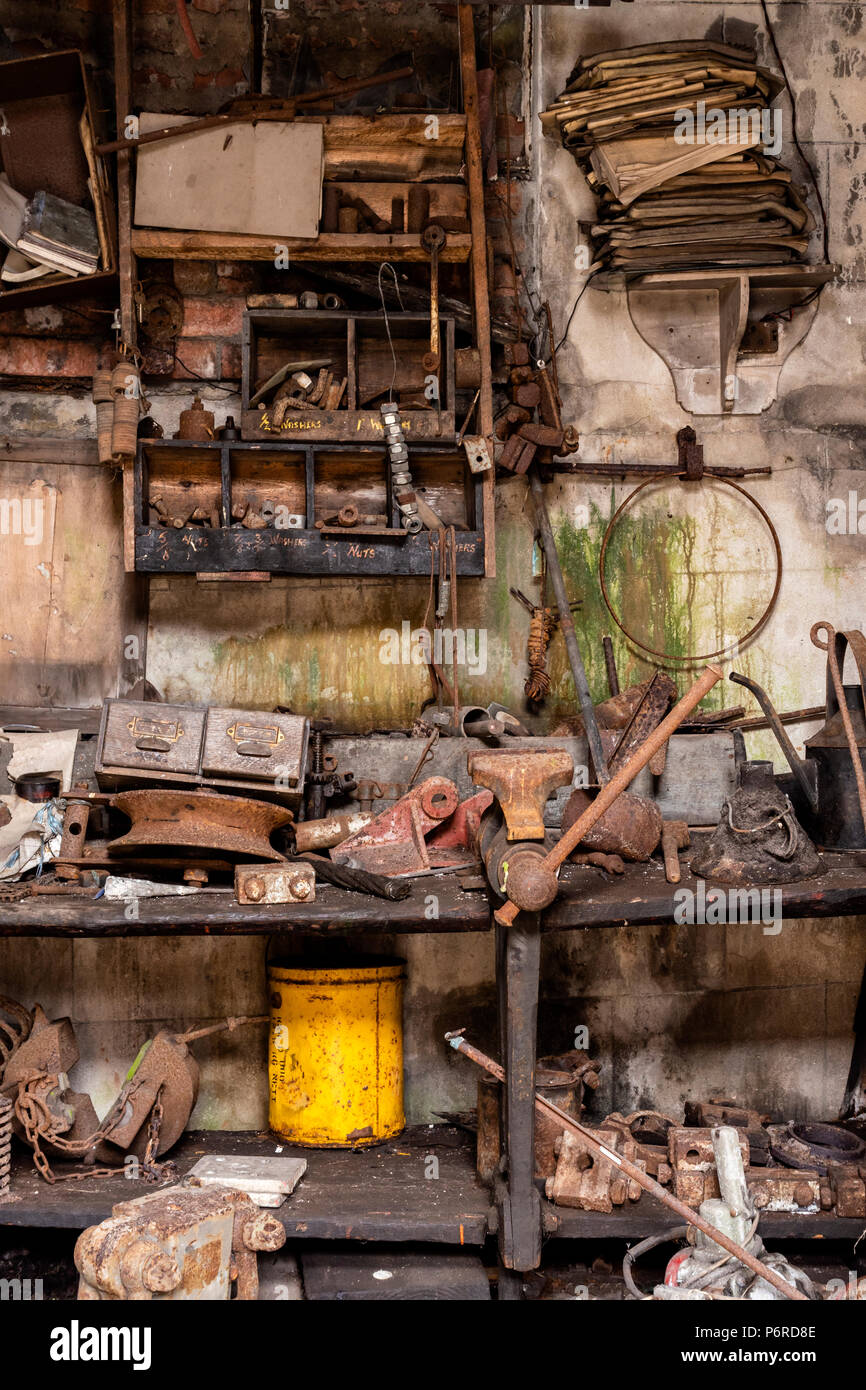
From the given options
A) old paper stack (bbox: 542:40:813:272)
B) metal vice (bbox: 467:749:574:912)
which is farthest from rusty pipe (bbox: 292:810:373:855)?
old paper stack (bbox: 542:40:813:272)

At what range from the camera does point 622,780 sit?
3223 millimetres

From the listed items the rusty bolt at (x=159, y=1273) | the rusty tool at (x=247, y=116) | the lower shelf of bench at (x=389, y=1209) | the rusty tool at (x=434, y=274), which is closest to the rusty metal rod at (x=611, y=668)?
the rusty tool at (x=434, y=274)

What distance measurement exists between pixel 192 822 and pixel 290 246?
2.28 m

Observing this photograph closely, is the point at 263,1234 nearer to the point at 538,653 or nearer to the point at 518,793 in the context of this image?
the point at 518,793

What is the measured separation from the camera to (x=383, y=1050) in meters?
4.41

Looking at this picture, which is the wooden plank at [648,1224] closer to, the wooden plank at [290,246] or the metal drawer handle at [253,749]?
the metal drawer handle at [253,749]

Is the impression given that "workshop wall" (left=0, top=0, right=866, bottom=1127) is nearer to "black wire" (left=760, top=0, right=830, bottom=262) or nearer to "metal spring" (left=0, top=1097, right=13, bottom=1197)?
"black wire" (left=760, top=0, right=830, bottom=262)

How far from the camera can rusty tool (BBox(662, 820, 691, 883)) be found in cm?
389

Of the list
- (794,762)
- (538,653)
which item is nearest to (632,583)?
(538,653)

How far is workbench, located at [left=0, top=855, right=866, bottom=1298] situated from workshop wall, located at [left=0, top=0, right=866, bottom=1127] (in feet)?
3.09

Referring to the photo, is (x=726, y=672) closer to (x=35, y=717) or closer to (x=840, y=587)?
(x=840, y=587)
